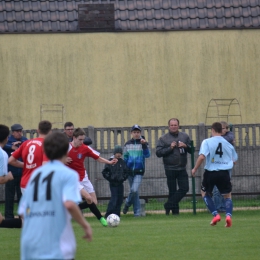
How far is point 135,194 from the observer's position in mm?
16562

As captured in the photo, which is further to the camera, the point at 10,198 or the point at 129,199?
the point at 129,199

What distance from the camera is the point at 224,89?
25.8m

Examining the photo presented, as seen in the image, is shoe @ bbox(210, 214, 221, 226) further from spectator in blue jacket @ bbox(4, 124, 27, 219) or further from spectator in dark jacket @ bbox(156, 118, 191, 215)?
spectator in blue jacket @ bbox(4, 124, 27, 219)

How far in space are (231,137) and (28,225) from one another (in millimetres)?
11491

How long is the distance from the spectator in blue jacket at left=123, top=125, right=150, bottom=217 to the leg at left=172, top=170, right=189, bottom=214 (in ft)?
2.60

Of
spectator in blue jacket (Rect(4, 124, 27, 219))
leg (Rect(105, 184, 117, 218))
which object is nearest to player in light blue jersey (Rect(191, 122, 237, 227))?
leg (Rect(105, 184, 117, 218))

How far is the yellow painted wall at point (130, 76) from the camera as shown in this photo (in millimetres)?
Answer: 25297

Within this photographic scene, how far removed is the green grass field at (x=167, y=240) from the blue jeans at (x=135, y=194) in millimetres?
907

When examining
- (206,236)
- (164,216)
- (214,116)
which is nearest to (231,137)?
(164,216)

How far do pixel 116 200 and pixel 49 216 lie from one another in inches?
405

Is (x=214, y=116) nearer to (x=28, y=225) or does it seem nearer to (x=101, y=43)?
(x=101, y=43)

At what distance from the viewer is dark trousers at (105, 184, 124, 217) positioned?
16.2 m

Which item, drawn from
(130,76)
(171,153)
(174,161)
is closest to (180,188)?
(174,161)

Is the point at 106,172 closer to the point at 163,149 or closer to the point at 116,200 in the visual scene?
the point at 116,200
